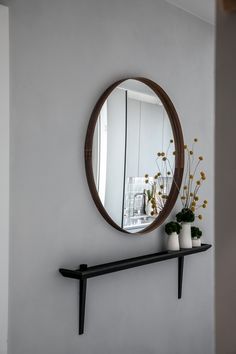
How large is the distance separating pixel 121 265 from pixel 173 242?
514 mm

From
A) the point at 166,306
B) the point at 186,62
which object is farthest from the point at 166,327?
the point at 186,62

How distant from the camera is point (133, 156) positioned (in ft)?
8.37

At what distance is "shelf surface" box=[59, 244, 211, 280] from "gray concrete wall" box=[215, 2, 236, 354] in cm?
→ 147

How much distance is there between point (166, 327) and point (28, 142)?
4.86 ft

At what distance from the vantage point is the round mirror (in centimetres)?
230

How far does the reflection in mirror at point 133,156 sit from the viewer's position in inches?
92.0

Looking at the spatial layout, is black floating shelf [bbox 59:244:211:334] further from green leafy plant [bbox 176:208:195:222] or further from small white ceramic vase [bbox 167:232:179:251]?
green leafy plant [bbox 176:208:195:222]

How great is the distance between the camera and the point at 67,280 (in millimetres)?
2135

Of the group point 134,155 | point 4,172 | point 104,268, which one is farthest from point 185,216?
point 4,172

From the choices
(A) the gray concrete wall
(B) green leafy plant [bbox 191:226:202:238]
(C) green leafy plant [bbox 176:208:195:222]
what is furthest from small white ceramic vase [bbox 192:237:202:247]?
(A) the gray concrete wall

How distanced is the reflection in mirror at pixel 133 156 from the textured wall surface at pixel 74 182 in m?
0.09

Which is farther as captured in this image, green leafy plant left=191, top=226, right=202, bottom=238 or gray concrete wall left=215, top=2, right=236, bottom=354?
green leafy plant left=191, top=226, right=202, bottom=238

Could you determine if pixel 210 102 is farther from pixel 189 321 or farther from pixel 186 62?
pixel 189 321

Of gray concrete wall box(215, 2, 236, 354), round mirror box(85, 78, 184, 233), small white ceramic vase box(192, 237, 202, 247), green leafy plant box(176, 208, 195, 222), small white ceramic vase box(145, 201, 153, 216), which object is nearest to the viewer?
gray concrete wall box(215, 2, 236, 354)
